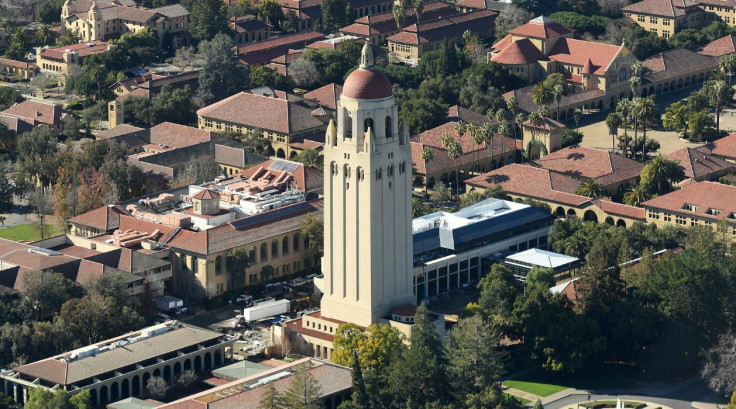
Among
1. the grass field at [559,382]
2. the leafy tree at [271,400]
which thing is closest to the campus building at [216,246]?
the grass field at [559,382]

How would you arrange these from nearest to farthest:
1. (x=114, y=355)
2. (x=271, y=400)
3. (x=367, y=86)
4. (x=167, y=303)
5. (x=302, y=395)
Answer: (x=271, y=400) < (x=302, y=395) < (x=114, y=355) < (x=367, y=86) < (x=167, y=303)

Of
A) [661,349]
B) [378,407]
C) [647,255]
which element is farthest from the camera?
[647,255]

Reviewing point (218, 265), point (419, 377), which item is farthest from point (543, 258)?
point (419, 377)

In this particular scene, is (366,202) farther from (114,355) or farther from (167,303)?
(114,355)

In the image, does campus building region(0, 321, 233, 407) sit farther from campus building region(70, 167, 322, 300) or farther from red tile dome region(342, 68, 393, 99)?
red tile dome region(342, 68, 393, 99)

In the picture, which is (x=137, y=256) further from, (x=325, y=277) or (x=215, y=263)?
(x=325, y=277)

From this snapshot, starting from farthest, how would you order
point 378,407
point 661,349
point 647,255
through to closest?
1. point 647,255
2. point 661,349
3. point 378,407

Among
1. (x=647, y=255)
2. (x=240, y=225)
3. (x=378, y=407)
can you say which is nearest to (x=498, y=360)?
(x=378, y=407)
